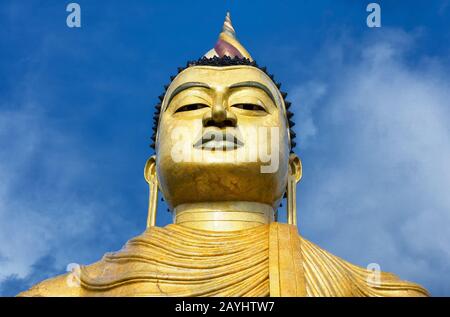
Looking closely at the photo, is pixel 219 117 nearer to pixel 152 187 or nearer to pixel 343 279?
pixel 152 187

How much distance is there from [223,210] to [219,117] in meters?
0.86

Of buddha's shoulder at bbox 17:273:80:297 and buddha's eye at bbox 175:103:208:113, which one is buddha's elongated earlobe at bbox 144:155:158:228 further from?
buddha's shoulder at bbox 17:273:80:297

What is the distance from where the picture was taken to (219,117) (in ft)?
22.7

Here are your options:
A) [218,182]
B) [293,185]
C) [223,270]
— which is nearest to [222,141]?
[218,182]

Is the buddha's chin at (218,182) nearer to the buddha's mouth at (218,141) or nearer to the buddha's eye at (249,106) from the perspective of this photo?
the buddha's mouth at (218,141)

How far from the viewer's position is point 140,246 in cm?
644

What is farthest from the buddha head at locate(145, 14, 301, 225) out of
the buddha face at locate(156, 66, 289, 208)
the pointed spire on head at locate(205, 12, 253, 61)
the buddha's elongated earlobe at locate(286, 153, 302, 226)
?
the pointed spire on head at locate(205, 12, 253, 61)

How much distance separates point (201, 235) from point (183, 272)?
65 cm

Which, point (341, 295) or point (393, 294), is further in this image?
point (393, 294)

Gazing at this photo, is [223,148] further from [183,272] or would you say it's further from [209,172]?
[183,272]

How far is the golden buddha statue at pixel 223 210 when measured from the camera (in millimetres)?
5910

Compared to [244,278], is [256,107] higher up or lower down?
higher up
